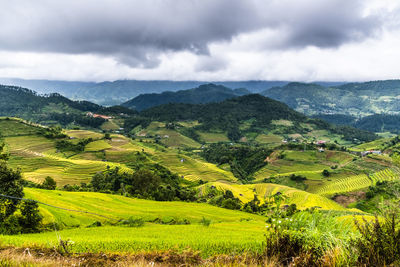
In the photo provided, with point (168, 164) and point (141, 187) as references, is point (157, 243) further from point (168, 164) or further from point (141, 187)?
point (168, 164)

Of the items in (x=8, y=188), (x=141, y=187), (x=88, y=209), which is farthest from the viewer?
(x=141, y=187)

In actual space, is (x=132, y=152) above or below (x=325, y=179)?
above

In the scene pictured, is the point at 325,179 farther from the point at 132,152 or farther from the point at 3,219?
the point at 3,219

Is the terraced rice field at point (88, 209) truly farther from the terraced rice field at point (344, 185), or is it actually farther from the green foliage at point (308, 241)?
the terraced rice field at point (344, 185)

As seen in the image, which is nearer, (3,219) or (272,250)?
(272,250)

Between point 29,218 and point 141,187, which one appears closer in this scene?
point 29,218

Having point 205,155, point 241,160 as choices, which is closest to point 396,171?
point 241,160

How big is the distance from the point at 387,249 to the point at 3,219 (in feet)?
79.3

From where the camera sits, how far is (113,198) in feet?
138

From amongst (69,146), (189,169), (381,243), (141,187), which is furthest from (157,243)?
(69,146)

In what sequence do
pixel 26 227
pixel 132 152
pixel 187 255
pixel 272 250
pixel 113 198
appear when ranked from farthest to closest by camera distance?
1. pixel 132 152
2. pixel 113 198
3. pixel 26 227
4. pixel 187 255
5. pixel 272 250

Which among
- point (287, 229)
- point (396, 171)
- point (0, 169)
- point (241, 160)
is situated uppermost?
point (396, 171)

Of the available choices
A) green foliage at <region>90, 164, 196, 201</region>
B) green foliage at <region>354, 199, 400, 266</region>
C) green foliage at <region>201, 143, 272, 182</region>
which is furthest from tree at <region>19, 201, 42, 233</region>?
green foliage at <region>201, 143, 272, 182</region>

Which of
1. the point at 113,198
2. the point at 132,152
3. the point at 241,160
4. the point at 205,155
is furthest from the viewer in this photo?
the point at 205,155
